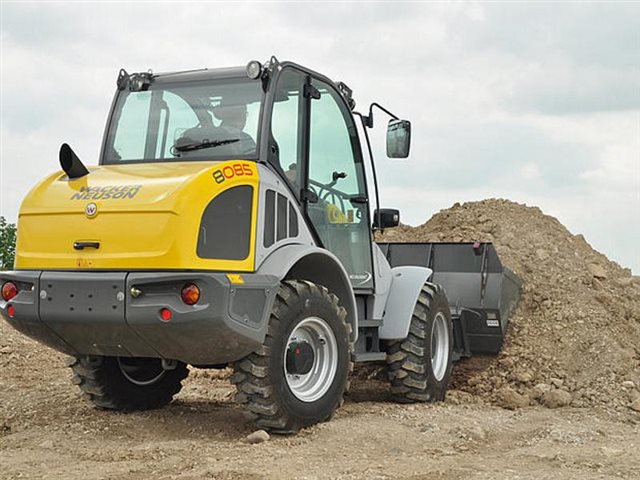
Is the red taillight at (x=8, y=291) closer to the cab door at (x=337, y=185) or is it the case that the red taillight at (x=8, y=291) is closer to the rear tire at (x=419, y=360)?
the cab door at (x=337, y=185)

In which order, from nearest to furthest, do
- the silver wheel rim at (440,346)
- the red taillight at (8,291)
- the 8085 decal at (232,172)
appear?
the 8085 decal at (232,172), the red taillight at (8,291), the silver wheel rim at (440,346)

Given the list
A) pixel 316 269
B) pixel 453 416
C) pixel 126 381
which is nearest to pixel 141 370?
pixel 126 381

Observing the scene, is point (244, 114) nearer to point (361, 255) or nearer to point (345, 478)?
point (361, 255)

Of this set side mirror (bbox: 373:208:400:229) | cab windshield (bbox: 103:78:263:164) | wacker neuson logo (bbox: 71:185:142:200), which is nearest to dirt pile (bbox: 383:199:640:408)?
side mirror (bbox: 373:208:400:229)

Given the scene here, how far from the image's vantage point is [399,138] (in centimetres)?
790

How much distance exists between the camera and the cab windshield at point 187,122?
6883 mm

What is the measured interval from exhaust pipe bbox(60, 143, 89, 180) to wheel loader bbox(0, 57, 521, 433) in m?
0.01

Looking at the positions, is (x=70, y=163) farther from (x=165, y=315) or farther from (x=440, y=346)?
(x=440, y=346)

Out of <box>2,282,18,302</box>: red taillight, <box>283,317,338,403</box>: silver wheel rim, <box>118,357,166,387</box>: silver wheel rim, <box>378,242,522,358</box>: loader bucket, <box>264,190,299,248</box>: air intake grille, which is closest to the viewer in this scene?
<box>264,190,299,248</box>: air intake grille

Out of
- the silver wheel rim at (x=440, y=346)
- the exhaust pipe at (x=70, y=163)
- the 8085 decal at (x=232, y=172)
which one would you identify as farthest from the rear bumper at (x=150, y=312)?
the silver wheel rim at (x=440, y=346)

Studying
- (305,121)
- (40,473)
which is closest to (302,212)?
(305,121)

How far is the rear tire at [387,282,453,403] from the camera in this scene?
8.34m

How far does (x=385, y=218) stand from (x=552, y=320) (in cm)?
307

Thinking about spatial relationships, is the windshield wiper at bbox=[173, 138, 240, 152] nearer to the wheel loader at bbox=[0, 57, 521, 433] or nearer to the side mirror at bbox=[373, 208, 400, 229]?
the wheel loader at bbox=[0, 57, 521, 433]
